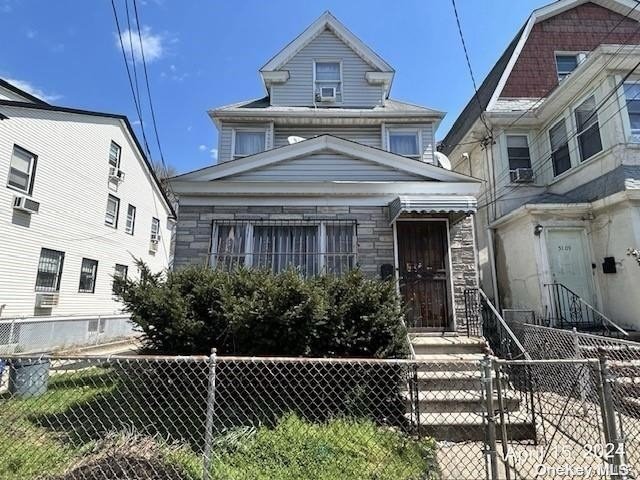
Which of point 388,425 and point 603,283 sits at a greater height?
point 603,283

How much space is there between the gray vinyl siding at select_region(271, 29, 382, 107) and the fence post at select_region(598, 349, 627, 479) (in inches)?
367

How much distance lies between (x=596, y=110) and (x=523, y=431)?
796cm

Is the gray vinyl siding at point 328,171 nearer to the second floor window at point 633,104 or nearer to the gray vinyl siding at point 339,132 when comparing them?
the gray vinyl siding at point 339,132

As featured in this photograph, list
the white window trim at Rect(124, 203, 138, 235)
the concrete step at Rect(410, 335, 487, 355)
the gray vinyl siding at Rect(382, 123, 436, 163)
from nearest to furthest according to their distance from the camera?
the concrete step at Rect(410, 335, 487, 355)
the gray vinyl siding at Rect(382, 123, 436, 163)
the white window trim at Rect(124, 203, 138, 235)

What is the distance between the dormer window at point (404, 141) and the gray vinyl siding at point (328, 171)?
309 centimetres

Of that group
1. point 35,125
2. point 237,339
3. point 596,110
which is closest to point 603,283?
point 596,110

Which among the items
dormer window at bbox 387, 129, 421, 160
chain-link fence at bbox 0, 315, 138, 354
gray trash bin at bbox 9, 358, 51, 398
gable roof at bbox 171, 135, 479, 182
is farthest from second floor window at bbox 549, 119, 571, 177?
gray trash bin at bbox 9, 358, 51, 398

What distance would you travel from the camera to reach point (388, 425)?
4.03 m

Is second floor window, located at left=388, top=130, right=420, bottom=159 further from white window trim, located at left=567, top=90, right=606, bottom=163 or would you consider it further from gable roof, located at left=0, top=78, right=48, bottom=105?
gable roof, located at left=0, top=78, right=48, bottom=105

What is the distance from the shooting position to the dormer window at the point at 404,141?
9.70 metres

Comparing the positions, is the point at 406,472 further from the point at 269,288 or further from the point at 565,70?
the point at 565,70

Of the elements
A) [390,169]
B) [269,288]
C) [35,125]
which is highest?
[35,125]

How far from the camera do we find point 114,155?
1425 cm

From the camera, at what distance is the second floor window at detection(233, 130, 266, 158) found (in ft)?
31.9
